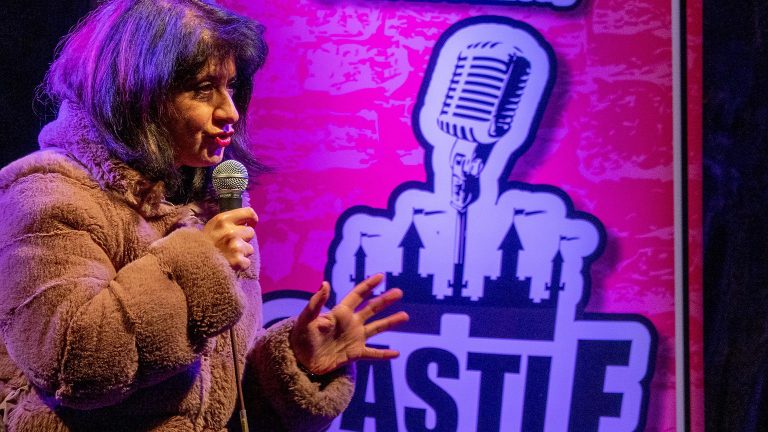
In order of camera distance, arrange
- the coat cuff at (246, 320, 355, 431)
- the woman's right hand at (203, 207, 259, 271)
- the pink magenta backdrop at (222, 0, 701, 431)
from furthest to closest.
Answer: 1. the pink magenta backdrop at (222, 0, 701, 431)
2. the coat cuff at (246, 320, 355, 431)
3. the woman's right hand at (203, 207, 259, 271)

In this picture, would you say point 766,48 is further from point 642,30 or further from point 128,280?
point 128,280

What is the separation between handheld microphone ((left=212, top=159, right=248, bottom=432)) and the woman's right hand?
6 cm

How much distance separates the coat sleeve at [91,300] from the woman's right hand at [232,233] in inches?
0.7

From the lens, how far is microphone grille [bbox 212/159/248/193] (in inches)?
47.6

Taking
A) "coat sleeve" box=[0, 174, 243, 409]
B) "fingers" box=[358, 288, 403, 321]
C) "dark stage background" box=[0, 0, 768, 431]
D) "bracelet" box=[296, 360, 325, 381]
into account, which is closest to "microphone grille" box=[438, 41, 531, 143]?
"dark stage background" box=[0, 0, 768, 431]

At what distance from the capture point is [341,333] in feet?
4.69

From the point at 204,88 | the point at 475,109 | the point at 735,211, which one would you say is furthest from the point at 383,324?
the point at 735,211

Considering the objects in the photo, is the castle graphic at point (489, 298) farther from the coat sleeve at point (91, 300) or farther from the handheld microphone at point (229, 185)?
the coat sleeve at point (91, 300)

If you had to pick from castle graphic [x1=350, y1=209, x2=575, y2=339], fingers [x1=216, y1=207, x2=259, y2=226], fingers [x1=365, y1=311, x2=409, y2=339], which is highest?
fingers [x1=216, y1=207, x2=259, y2=226]

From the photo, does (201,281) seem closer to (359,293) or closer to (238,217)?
(238,217)

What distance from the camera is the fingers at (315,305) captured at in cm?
133

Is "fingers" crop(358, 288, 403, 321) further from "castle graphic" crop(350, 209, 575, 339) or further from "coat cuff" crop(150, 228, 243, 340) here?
"castle graphic" crop(350, 209, 575, 339)

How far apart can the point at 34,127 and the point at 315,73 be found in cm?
75

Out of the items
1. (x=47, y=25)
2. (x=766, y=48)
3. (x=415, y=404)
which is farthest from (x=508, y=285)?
(x=47, y=25)
